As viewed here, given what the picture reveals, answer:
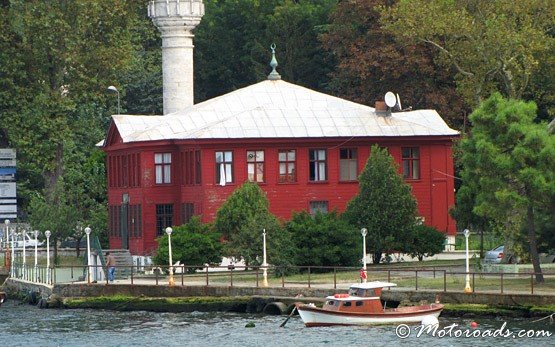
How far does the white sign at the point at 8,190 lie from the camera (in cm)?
11306

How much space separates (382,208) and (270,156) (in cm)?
742

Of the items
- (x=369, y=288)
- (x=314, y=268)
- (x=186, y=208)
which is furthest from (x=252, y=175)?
(x=369, y=288)

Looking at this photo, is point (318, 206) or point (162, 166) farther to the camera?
point (162, 166)

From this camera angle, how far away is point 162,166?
9106 cm

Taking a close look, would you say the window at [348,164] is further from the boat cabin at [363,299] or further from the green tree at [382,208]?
the boat cabin at [363,299]

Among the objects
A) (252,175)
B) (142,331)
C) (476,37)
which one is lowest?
(142,331)

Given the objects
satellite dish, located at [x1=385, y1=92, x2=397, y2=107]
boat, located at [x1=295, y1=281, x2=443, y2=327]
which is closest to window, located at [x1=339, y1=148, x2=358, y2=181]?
satellite dish, located at [x1=385, y1=92, x2=397, y2=107]

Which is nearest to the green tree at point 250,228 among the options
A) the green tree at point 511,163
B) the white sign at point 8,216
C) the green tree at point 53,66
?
the green tree at point 511,163

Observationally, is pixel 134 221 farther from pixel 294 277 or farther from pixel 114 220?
pixel 294 277

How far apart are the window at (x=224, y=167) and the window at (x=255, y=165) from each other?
83 cm

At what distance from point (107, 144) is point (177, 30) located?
277 inches

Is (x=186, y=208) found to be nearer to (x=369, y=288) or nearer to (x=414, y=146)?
(x=414, y=146)

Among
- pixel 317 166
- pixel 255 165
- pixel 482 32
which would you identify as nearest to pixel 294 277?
pixel 255 165

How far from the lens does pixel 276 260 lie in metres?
78.8
